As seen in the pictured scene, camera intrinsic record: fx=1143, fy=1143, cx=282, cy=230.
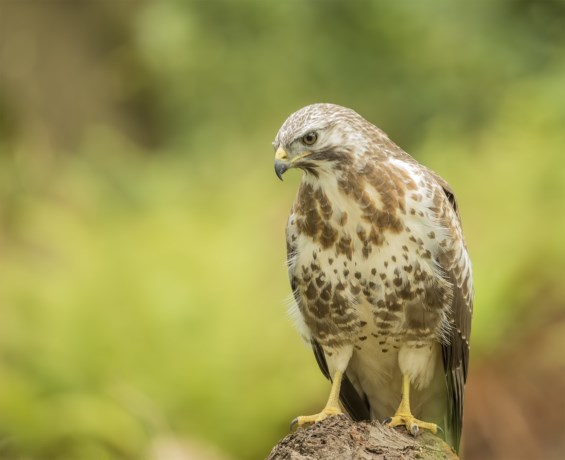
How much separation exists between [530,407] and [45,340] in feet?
9.23

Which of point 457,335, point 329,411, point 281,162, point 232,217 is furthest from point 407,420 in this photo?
point 232,217

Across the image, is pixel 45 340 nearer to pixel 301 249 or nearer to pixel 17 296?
pixel 17 296

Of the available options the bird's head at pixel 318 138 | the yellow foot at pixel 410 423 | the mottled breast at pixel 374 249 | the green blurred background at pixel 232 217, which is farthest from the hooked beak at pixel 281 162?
the green blurred background at pixel 232 217

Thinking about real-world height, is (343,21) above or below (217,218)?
above

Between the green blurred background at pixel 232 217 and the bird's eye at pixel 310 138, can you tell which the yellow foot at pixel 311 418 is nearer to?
the bird's eye at pixel 310 138

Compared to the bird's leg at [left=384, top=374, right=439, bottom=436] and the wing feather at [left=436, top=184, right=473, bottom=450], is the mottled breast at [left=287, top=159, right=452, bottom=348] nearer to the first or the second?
the wing feather at [left=436, top=184, right=473, bottom=450]

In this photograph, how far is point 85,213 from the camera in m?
8.34

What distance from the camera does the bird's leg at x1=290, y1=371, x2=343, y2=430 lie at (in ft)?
13.3

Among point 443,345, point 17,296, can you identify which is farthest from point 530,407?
point 17,296

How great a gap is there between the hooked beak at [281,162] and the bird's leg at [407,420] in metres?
0.99

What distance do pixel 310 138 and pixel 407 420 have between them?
3.50 ft

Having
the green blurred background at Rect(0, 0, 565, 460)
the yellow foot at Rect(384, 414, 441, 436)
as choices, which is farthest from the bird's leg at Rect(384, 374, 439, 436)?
the green blurred background at Rect(0, 0, 565, 460)

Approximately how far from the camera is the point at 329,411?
Answer: 13.5 ft

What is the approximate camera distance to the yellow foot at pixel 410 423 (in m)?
4.01
